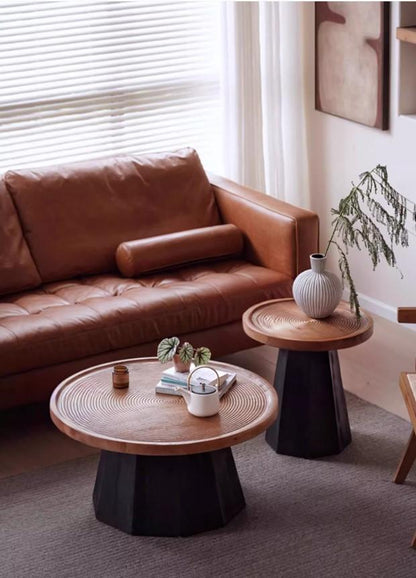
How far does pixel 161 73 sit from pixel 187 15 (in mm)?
310

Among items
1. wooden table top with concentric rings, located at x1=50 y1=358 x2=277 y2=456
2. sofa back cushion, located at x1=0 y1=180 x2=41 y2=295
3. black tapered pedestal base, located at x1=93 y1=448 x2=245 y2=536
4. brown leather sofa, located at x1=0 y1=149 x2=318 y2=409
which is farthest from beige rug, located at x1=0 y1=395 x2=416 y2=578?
sofa back cushion, located at x1=0 y1=180 x2=41 y2=295

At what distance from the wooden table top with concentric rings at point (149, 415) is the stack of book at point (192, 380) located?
0.02m

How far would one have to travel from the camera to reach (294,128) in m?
5.29

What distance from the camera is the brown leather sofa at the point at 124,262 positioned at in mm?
3945

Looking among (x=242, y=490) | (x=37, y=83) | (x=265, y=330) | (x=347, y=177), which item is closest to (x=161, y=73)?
(x=37, y=83)

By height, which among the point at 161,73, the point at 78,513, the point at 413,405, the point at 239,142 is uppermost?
the point at 161,73

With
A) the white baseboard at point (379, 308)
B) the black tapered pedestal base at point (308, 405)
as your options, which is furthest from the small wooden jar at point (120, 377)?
the white baseboard at point (379, 308)

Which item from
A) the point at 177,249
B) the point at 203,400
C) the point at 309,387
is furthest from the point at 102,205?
the point at 203,400

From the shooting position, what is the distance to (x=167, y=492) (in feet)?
10.5

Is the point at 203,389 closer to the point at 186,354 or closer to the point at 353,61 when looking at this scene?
the point at 186,354

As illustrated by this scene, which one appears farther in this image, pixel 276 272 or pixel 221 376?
pixel 276 272

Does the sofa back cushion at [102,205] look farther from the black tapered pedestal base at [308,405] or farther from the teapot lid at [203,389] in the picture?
the teapot lid at [203,389]

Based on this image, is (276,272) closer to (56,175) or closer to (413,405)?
(56,175)

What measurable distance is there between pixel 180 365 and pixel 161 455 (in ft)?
1.37
